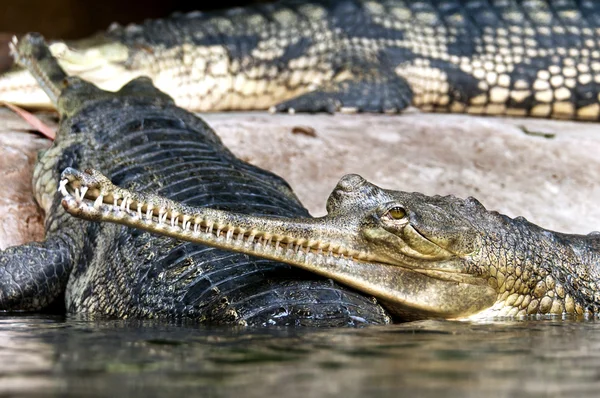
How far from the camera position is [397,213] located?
3.62 metres

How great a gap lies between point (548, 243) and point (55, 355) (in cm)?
229

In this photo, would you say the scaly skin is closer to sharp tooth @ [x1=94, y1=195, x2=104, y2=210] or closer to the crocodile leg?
sharp tooth @ [x1=94, y1=195, x2=104, y2=210]

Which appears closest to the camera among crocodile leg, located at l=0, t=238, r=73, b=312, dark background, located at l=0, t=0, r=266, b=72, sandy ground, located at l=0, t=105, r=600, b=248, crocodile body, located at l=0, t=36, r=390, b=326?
crocodile body, located at l=0, t=36, r=390, b=326

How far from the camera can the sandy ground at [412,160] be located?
5.52 m

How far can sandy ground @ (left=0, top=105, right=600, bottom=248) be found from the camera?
552 centimetres

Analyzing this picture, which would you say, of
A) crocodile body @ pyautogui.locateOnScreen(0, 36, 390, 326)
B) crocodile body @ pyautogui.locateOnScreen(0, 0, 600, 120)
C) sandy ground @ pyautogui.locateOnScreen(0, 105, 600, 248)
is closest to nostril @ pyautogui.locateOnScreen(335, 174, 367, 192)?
crocodile body @ pyautogui.locateOnScreen(0, 36, 390, 326)

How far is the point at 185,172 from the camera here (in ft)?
14.7

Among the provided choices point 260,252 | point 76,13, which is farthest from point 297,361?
point 76,13

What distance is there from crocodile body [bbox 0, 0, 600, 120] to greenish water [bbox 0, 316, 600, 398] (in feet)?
15.6

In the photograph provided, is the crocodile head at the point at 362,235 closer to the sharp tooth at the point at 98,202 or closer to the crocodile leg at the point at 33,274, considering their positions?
the sharp tooth at the point at 98,202

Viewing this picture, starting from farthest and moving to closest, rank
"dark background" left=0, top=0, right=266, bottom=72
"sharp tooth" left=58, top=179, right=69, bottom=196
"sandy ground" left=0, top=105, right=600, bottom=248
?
1. "dark background" left=0, top=0, right=266, bottom=72
2. "sandy ground" left=0, top=105, right=600, bottom=248
3. "sharp tooth" left=58, top=179, right=69, bottom=196

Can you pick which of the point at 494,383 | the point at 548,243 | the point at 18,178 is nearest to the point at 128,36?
the point at 18,178

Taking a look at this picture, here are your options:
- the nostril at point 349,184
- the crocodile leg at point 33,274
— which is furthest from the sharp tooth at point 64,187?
the crocodile leg at point 33,274

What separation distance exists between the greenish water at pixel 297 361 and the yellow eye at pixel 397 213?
1.27ft
